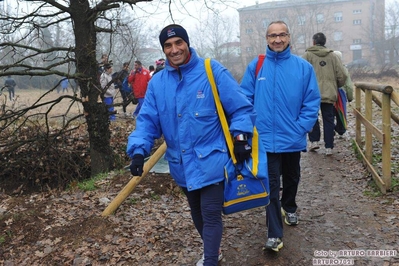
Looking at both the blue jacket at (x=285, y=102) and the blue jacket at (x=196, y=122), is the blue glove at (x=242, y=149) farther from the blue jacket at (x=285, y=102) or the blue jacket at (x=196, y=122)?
the blue jacket at (x=285, y=102)

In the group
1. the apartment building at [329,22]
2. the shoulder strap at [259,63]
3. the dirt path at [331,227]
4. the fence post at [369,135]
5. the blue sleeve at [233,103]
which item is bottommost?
the dirt path at [331,227]

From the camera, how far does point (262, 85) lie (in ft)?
13.1

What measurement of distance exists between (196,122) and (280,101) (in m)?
1.10

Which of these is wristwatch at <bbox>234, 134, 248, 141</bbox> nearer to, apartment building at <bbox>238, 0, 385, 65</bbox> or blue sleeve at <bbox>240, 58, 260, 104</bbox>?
blue sleeve at <bbox>240, 58, 260, 104</bbox>

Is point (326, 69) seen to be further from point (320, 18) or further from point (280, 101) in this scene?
point (320, 18)

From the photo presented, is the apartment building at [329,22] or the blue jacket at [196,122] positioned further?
the apartment building at [329,22]

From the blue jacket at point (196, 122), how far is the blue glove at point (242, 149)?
81 millimetres

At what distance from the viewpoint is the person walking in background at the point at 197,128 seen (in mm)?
3189

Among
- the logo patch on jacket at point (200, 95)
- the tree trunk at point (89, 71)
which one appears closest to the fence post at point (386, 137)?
the logo patch on jacket at point (200, 95)

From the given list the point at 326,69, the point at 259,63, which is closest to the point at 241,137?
the point at 259,63

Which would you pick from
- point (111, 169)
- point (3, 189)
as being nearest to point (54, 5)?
point (111, 169)

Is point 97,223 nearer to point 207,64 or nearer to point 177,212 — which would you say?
point 177,212

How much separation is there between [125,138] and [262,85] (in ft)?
22.4

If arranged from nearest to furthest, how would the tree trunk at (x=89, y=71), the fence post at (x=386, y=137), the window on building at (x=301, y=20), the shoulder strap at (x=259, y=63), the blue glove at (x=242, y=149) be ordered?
the blue glove at (x=242, y=149) → the shoulder strap at (x=259, y=63) → the fence post at (x=386, y=137) → the tree trunk at (x=89, y=71) → the window on building at (x=301, y=20)
